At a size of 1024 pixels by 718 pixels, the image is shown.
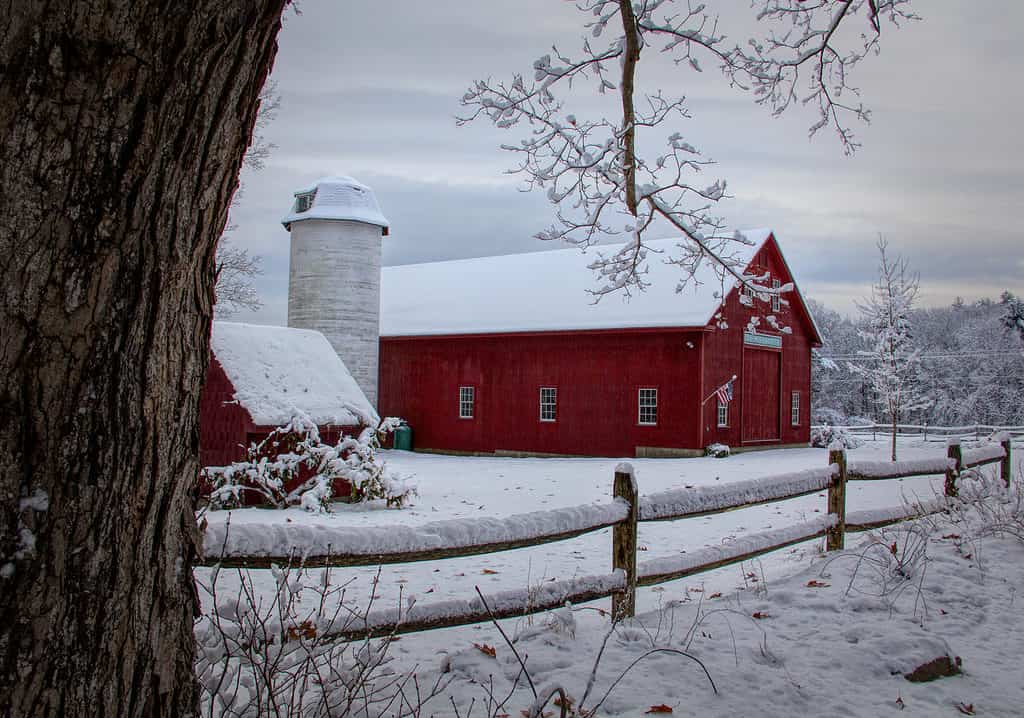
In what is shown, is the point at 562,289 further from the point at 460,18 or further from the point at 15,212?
the point at 15,212

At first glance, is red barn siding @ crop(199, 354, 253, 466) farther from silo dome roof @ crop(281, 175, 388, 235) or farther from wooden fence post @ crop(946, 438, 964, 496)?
wooden fence post @ crop(946, 438, 964, 496)

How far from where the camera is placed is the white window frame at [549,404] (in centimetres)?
2473

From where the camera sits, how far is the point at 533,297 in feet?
88.5

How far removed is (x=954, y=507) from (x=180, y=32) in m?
8.63

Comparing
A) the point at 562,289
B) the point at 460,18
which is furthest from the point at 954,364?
the point at 460,18

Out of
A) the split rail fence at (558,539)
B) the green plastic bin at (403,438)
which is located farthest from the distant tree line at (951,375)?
the split rail fence at (558,539)

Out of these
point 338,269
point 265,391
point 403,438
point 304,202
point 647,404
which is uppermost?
point 304,202

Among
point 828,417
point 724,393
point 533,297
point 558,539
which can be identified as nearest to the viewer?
point 558,539

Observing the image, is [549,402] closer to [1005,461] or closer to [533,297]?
[533,297]

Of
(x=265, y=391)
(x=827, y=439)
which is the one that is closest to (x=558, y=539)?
(x=265, y=391)

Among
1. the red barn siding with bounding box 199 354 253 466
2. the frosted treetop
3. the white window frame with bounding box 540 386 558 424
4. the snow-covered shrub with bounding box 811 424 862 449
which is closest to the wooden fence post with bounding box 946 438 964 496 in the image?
the red barn siding with bounding box 199 354 253 466

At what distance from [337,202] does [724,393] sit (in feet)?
40.6

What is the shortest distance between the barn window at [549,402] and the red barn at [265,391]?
33.2ft

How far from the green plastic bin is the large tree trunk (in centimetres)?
2539
